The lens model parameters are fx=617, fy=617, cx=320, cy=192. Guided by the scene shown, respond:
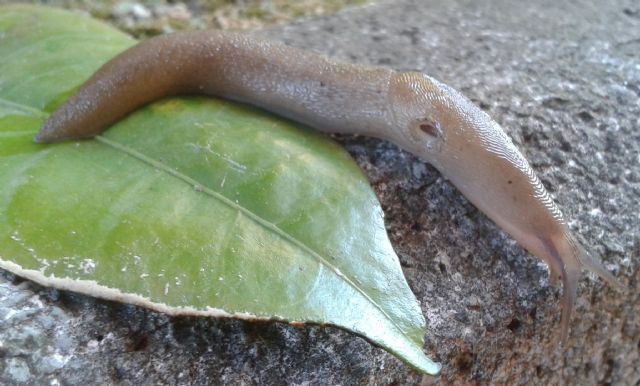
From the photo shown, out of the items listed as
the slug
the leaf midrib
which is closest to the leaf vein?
the leaf midrib

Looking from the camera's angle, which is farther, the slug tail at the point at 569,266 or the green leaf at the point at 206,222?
the slug tail at the point at 569,266

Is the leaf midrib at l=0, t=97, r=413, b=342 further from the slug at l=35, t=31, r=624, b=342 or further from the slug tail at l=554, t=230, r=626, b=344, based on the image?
the slug tail at l=554, t=230, r=626, b=344

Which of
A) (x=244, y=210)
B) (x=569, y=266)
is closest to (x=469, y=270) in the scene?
(x=569, y=266)

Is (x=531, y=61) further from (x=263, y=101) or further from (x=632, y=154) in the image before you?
(x=263, y=101)

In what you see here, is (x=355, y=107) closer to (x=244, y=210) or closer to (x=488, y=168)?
(x=488, y=168)

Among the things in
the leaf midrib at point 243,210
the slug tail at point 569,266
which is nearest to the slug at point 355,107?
the slug tail at point 569,266

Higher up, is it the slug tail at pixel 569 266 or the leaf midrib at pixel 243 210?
the leaf midrib at pixel 243 210

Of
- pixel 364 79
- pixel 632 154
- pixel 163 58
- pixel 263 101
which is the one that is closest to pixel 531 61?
pixel 632 154

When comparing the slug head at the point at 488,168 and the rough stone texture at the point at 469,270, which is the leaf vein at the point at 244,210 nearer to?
the rough stone texture at the point at 469,270
